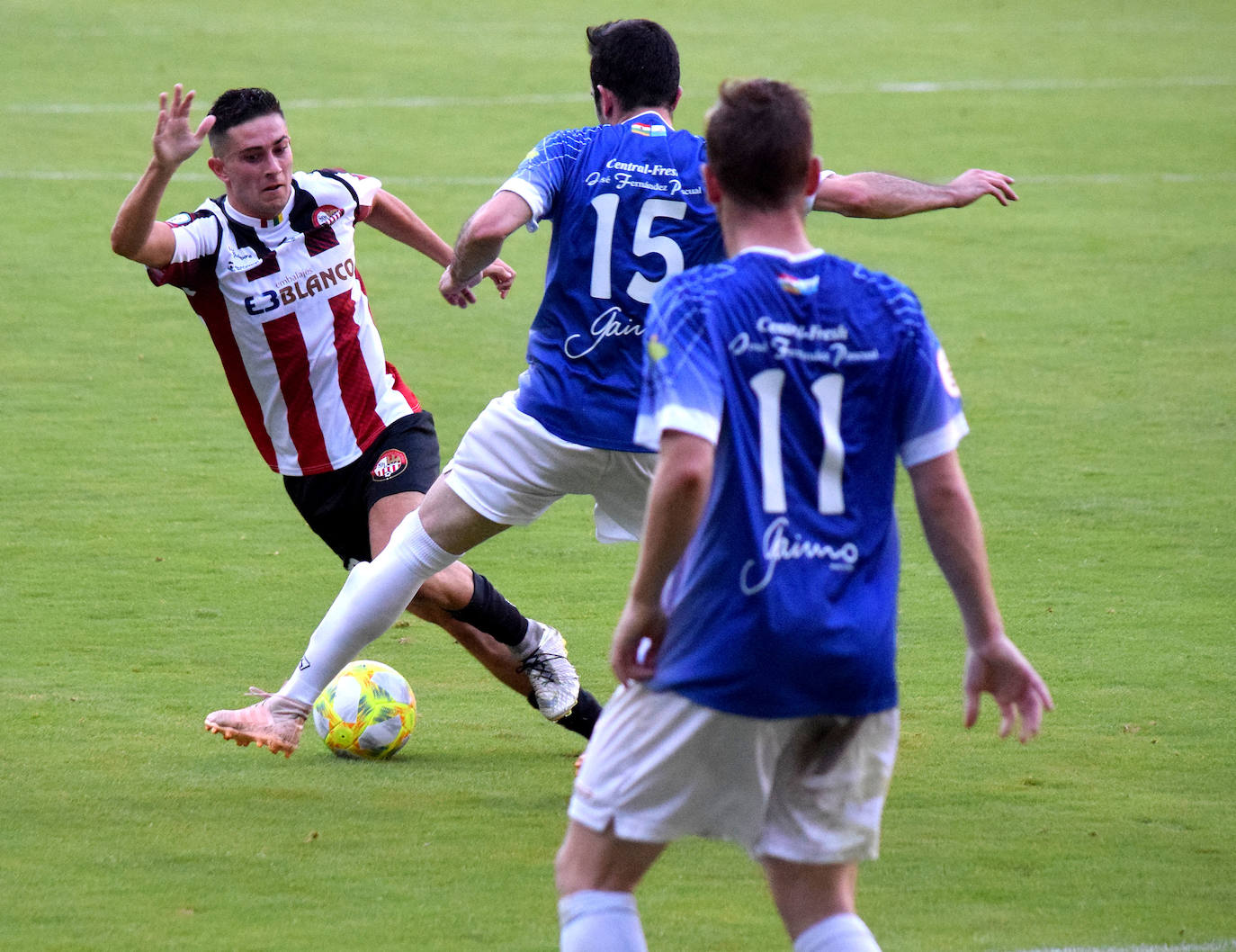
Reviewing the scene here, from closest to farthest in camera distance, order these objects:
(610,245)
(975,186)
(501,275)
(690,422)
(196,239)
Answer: (690,422) < (975,186) < (610,245) < (196,239) < (501,275)

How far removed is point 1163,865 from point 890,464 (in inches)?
80.4

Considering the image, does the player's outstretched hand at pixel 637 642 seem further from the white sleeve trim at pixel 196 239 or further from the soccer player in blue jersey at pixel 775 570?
the white sleeve trim at pixel 196 239

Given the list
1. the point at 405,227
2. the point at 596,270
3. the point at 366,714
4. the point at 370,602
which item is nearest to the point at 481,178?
the point at 405,227

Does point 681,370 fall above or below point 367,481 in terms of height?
above

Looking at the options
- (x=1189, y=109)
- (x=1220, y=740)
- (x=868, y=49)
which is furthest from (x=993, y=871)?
(x=868, y=49)

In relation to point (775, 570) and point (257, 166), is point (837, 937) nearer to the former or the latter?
point (775, 570)

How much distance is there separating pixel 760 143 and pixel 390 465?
2.83 metres

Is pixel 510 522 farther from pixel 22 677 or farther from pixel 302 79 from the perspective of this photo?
pixel 302 79

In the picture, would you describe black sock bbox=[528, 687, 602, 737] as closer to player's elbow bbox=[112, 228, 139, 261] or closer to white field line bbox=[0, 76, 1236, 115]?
player's elbow bbox=[112, 228, 139, 261]

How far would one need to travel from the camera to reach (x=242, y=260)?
5445 mm

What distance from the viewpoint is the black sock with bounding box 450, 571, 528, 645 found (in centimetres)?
545

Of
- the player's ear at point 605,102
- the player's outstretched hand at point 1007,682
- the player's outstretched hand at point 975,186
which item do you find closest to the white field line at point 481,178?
the player's ear at point 605,102
